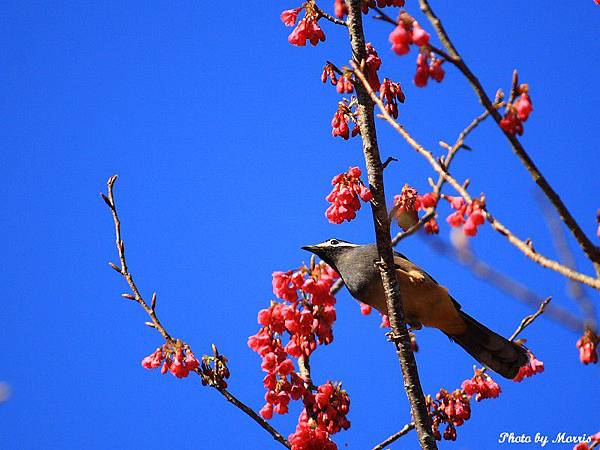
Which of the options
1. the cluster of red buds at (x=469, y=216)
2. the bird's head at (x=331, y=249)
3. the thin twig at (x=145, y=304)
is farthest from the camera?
the bird's head at (x=331, y=249)

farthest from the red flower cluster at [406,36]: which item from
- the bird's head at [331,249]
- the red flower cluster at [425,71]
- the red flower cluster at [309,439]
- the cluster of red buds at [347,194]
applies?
the bird's head at [331,249]

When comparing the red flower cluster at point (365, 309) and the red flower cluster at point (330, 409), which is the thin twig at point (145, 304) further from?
the red flower cluster at point (365, 309)

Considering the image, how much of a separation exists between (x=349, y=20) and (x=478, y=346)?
3.58m

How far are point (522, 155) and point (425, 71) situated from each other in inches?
26.3

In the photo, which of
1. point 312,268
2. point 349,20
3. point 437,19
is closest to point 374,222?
point 312,268

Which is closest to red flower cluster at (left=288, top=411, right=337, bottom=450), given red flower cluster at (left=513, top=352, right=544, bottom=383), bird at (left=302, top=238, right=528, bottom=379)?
red flower cluster at (left=513, top=352, right=544, bottom=383)

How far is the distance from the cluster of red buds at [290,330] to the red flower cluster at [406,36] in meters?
2.61

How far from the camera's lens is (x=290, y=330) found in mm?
5113

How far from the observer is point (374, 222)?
4902 millimetres

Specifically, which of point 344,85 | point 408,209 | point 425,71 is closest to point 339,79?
point 344,85

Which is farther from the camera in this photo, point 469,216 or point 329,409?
point 329,409

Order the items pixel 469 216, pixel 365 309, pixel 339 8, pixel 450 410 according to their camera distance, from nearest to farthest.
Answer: pixel 469 216 → pixel 339 8 → pixel 450 410 → pixel 365 309

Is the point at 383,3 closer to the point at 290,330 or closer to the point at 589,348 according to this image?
the point at 290,330

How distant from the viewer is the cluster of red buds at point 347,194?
16.4 feet
